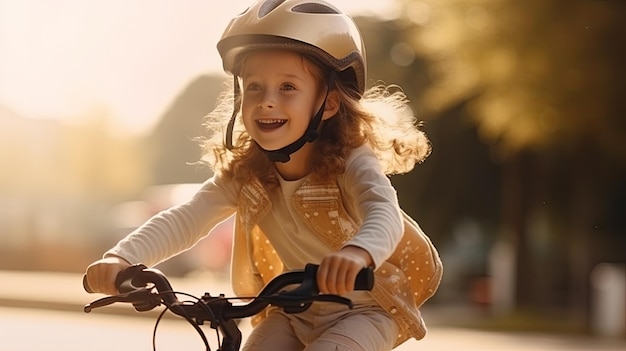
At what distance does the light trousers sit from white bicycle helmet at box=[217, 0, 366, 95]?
2.31 feet

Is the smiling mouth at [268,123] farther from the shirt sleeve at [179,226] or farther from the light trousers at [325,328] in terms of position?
the light trousers at [325,328]

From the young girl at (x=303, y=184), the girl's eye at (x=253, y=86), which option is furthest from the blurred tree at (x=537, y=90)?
the girl's eye at (x=253, y=86)

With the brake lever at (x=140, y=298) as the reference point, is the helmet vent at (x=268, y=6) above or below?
above

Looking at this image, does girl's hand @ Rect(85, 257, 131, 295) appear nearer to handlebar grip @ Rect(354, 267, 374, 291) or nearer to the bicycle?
the bicycle

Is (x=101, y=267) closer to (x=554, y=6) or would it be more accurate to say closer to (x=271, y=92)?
(x=271, y=92)

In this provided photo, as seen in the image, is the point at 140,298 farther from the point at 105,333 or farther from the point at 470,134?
the point at 470,134

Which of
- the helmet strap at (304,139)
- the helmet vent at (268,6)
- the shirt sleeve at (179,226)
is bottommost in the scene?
the shirt sleeve at (179,226)

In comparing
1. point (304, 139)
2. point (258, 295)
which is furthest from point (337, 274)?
point (304, 139)

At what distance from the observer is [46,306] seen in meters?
17.0

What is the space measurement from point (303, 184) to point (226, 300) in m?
0.73

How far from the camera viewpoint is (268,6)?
3.80 m

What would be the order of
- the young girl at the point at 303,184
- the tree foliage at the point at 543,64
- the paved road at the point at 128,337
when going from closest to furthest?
the young girl at the point at 303,184
the paved road at the point at 128,337
the tree foliage at the point at 543,64

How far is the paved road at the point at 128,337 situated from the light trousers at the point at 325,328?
24.3ft

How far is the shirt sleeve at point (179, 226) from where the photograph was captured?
3719 millimetres
